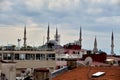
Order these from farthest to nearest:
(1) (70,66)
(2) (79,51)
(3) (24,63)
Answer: (2) (79,51), (3) (24,63), (1) (70,66)

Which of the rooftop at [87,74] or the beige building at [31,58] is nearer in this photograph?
the rooftop at [87,74]

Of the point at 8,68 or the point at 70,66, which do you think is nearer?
the point at 8,68

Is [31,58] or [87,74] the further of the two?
[31,58]

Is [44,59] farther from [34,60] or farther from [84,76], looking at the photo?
[84,76]

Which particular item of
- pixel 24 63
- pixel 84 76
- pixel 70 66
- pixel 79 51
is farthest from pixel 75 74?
pixel 79 51

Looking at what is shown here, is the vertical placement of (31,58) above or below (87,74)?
above

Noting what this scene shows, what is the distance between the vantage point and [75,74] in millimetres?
36719

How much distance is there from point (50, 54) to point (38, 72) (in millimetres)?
59911

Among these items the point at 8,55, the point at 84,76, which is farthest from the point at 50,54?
the point at 84,76

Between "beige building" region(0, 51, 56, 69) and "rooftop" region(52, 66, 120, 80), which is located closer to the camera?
"rooftop" region(52, 66, 120, 80)

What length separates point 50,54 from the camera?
303ft

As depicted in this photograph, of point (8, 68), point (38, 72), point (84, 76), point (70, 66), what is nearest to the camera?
A: point (38, 72)

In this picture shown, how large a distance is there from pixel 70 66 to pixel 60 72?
2.72 m

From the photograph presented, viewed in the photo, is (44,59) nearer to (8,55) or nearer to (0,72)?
(8,55)
